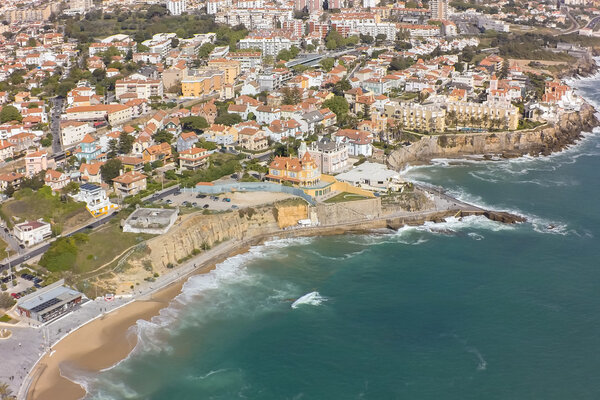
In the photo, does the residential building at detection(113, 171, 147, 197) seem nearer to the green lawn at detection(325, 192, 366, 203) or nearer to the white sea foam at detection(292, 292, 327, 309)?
the green lawn at detection(325, 192, 366, 203)

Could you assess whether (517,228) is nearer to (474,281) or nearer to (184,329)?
(474,281)

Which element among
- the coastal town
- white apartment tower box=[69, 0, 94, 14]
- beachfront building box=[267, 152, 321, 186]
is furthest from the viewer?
white apartment tower box=[69, 0, 94, 14]

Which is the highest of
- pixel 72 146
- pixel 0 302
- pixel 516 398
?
pixel 72 146

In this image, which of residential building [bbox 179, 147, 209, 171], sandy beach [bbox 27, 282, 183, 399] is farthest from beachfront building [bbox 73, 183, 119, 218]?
sandy beach [bbox 27, 282, 183, 399]

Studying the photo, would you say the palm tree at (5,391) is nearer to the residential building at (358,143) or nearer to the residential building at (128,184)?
the residential building at (128,184)

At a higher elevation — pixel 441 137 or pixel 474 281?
pixel 441 137

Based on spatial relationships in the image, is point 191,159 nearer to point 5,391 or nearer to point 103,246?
point 103,246

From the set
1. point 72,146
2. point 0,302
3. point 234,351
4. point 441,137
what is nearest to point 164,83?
→ point 72,146
